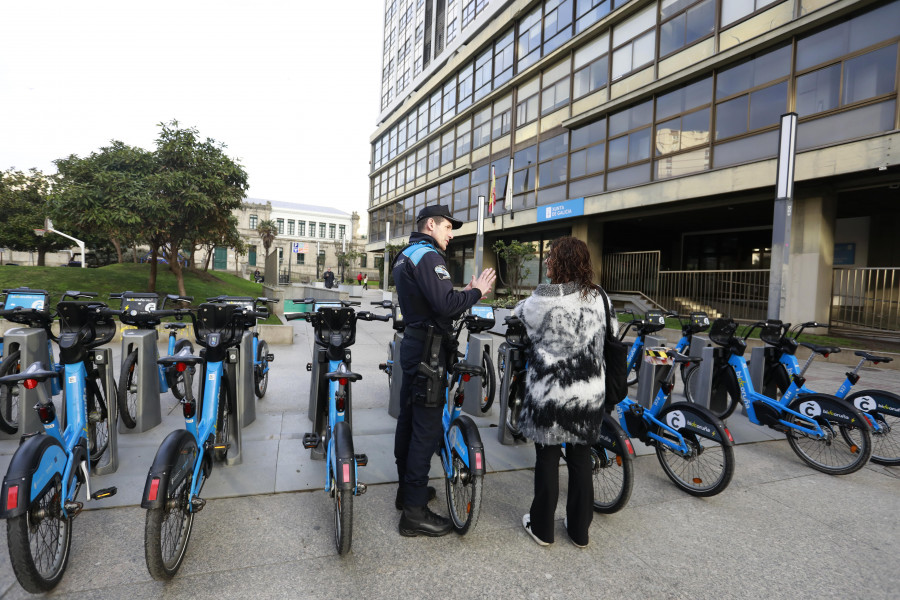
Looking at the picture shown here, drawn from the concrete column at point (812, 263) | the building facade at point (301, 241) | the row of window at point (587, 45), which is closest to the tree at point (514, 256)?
the row of window at point (587, 45)

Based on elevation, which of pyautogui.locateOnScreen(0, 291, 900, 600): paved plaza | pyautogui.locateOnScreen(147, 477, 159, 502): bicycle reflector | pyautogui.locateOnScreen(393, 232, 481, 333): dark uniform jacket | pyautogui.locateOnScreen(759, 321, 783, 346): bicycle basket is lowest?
pyautogui.locateOnScreen(0, 291, 900, 600): paved plaza

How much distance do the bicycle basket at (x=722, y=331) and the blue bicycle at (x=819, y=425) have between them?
0.52 m

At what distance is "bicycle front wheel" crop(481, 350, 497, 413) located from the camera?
210 inches

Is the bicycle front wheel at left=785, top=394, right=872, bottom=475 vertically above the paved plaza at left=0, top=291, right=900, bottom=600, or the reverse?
the bicycle front wheel at left=785, top=394, right=872, bottom=475

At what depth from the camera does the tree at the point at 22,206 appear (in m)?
28.0

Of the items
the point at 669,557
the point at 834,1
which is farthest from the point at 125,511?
the point at 834,1

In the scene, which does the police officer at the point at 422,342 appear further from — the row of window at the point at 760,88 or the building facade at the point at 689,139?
the row of window at the point at 760,88

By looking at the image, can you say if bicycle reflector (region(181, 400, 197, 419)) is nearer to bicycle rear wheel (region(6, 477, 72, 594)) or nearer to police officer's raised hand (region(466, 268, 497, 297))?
bicycle rear wheel (region(6, 477, 72, 594))


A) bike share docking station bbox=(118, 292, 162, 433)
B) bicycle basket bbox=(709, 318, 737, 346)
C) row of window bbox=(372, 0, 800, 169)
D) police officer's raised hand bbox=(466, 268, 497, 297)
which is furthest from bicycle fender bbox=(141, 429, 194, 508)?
row of window bbox=(372, 0, 800, 169)

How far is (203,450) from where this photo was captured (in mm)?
2674

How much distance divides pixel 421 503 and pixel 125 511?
1916mm

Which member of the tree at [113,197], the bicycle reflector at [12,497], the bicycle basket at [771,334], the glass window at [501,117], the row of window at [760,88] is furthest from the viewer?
the glass window at [501,117]

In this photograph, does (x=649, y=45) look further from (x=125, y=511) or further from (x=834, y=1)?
(x=125, y=511)

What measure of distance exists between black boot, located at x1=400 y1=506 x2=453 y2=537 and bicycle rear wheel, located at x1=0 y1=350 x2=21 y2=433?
3850 millimetres
